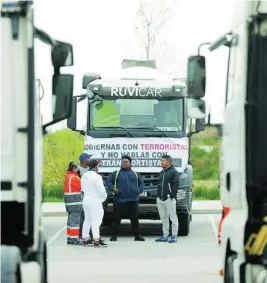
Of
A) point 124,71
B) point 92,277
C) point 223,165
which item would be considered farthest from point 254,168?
point 124,71

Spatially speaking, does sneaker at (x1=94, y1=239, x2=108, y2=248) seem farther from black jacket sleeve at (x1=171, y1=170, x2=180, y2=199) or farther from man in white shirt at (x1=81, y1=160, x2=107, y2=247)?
black jacket sleeve at (x1=171, y1=170, x2=180, y2=199)

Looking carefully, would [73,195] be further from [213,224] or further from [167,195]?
[213,224]

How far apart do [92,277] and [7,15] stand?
6.47m

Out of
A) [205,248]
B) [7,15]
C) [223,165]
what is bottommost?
[205,248]

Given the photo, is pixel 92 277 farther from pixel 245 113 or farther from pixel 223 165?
pixel 245 113

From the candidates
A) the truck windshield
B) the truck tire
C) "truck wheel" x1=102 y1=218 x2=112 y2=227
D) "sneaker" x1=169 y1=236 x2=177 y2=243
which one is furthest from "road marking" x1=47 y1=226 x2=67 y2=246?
the truck tire

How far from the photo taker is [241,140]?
8.77 meters

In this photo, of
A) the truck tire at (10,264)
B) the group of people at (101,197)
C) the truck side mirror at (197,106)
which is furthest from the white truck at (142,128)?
the truck tire at (10,264)

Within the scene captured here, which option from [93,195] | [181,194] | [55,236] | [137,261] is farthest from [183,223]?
[137,261]

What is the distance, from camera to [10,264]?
27.3ft

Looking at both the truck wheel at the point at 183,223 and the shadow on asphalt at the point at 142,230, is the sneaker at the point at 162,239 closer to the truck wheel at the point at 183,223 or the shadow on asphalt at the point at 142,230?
the truck wheel at the point at 183,223

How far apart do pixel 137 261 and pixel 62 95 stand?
7.54 meters

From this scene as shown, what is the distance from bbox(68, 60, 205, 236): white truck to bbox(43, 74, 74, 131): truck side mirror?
38.1ft

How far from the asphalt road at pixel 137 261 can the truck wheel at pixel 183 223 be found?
0.23 m
